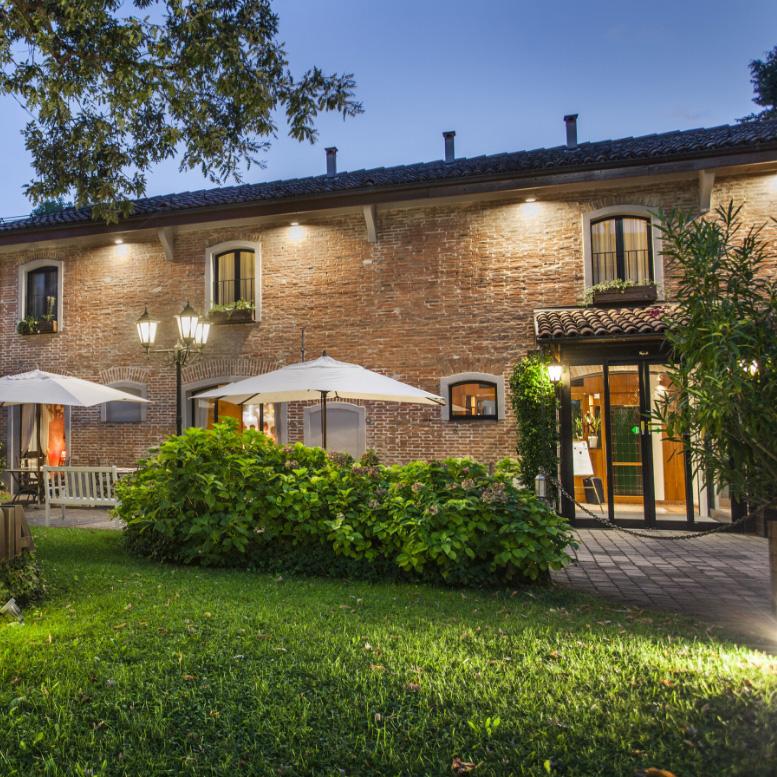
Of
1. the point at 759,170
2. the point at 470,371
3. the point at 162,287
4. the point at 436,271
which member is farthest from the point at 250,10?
the point at 759,170

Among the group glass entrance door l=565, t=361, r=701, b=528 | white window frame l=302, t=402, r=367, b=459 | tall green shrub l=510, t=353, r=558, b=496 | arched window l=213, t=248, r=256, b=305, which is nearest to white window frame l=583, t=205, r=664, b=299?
glass entrance door l=565, t=361, r=701, b=528

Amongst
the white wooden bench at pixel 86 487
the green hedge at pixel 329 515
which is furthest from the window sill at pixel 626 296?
the white wooden bench at pixel 86 487

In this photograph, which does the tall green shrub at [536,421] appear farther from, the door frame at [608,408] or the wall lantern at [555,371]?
the door frame at [608,408]

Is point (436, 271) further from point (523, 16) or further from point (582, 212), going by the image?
point (523, 16)

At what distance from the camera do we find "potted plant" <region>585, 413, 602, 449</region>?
995 centimetres

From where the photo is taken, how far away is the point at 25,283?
43.7 feet

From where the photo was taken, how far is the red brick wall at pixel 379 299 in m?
10.5

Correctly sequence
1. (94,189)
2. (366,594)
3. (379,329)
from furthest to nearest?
1. (379,329)
2. (94,189)
3. (366,594)

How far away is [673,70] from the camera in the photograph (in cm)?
10975

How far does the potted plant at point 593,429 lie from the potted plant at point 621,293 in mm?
2098

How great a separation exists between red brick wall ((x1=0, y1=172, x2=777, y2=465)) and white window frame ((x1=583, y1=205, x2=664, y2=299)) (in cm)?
12

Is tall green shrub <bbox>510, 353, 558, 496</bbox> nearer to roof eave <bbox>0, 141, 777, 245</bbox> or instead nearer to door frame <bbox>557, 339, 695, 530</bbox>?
door frame <bbox>557, 339, 695, 530</bbox>

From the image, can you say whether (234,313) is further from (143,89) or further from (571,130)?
(571,130)

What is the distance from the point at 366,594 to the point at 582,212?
8286 mm
